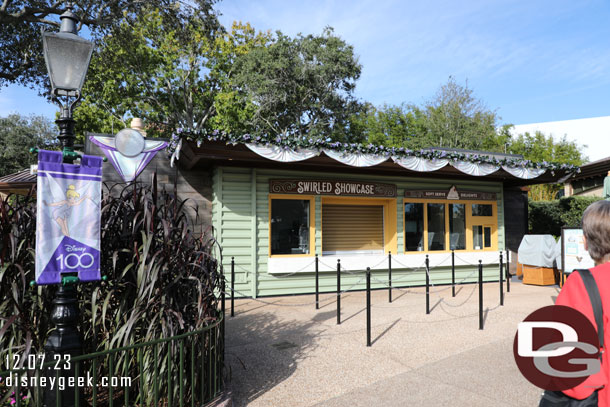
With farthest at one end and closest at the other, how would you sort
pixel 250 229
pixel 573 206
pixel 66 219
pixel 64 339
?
pixel 573 206 < pixel 250 229 < pixel 66 219 < pixel 64 339

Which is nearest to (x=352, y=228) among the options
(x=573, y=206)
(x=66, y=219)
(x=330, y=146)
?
(x=330, y=146)

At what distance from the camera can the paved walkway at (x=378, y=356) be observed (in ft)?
12.6

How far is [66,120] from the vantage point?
3.21m

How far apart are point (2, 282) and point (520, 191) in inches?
565

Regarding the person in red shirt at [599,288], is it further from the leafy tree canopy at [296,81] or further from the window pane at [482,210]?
the leafy tree canopy at [296,81]

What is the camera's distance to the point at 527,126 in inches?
2591

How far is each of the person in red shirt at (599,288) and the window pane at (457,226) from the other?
10390 mm

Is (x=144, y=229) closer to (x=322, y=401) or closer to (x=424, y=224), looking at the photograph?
(x=322, y=401)

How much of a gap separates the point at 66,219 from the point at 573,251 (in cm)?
833

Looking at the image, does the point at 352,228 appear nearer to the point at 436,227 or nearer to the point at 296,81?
the point at 436,227

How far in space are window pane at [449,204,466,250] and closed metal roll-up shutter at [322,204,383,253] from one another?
221 cm

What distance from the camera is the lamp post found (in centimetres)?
279

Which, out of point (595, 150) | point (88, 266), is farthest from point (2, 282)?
point (595, 150)
